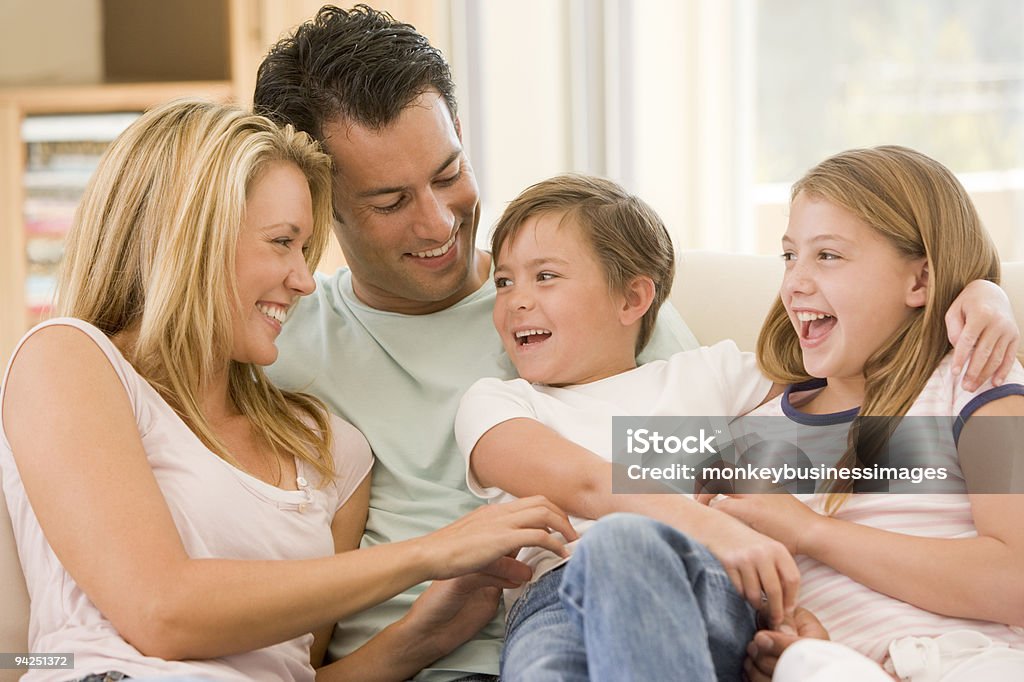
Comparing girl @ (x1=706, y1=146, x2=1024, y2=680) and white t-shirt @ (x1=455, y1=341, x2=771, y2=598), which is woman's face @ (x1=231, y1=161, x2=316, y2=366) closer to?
white t-shirt @ (x1=455, y1=341, x2=771, y2=598)

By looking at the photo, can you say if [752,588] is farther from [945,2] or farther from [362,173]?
[945,2]

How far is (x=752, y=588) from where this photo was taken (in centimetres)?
115

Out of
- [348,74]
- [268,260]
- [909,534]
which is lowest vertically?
[909,534]

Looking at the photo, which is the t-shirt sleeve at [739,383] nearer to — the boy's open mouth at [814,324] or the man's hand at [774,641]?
the boy's open mouth at [814,324]

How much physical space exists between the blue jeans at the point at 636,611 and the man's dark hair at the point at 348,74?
808mm

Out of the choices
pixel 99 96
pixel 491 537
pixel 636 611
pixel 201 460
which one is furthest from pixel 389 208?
pixel 99 96

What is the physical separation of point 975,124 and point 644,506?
276 cm

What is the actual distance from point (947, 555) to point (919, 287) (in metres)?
0.36

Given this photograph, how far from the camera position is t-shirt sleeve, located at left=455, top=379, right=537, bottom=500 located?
1420 mm

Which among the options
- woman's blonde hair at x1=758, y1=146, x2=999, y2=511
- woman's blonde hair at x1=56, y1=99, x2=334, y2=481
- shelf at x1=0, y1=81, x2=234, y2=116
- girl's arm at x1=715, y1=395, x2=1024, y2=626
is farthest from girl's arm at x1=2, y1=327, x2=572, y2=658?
shelf at x1=0, y1=81, x2=234, y2=116

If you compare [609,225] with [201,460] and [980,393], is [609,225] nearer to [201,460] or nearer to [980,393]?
[980,393]

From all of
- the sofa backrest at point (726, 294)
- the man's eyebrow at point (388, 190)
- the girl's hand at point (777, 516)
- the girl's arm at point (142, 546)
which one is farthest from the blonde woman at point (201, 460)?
the sofa backrest at point (726, 294)

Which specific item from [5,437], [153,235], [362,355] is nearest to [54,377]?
[5,437]

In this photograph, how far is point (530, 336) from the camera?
1570 mm
